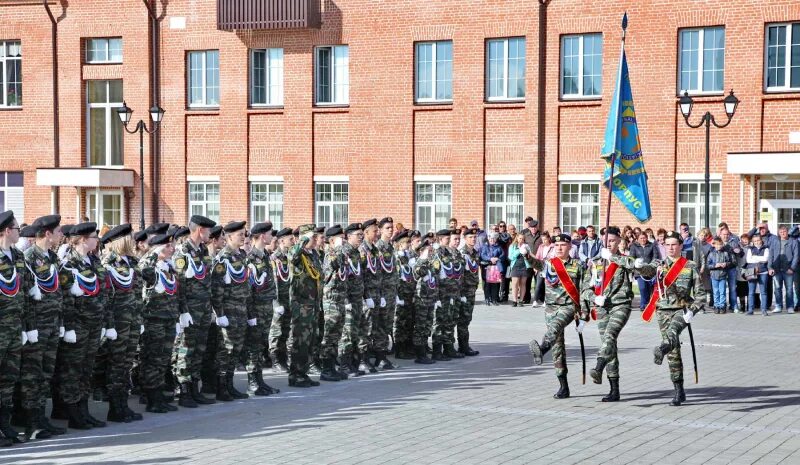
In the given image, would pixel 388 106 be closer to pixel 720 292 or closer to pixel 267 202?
pixel 267 202

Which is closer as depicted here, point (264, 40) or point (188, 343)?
point (188, 343)

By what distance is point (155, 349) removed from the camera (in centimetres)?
1171

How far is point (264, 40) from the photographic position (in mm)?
32781

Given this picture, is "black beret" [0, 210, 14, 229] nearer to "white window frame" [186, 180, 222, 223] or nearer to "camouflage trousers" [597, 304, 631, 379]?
"camouflage trousers" [597, 304, 631, 379]

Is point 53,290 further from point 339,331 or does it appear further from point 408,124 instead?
point 408,124

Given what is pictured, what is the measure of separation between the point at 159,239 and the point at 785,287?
53.0 feet

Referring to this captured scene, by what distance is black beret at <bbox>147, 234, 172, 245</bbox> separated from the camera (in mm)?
11780

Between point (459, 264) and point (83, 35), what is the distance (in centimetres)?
2166

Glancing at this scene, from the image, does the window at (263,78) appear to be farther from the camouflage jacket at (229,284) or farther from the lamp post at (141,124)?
the camouflage jacket at (229,284)

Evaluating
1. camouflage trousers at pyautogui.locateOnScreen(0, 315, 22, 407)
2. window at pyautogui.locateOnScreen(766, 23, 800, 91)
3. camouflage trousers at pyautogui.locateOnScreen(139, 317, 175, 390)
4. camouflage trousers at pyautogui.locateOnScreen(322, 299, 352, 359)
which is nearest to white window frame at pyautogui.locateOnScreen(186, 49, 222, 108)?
window at pyautogui.locateOnScreen(766, 23, 800, 91)

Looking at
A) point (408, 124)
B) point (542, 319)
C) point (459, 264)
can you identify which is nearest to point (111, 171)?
point (408, 124)

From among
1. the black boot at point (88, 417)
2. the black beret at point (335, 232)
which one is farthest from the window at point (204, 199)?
the black boot at point (88, 417)

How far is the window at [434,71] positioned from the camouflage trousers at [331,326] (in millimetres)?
17724

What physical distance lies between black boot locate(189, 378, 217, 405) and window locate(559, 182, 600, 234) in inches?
731
